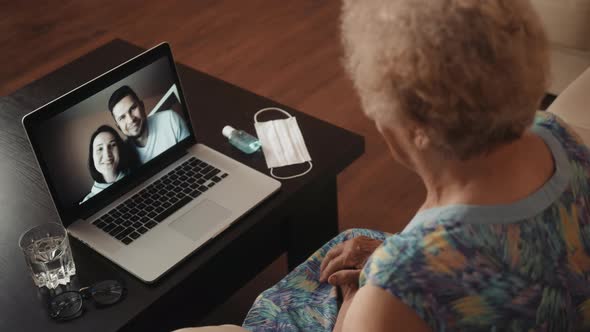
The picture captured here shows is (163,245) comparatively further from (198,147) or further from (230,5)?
(230,5)

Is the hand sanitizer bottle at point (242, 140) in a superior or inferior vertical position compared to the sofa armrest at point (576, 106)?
superior

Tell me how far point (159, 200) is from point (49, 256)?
0.26 m

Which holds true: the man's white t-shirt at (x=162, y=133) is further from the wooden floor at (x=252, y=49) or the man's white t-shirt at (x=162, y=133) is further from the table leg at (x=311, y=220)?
the wooden floor at (x=252, y=49)

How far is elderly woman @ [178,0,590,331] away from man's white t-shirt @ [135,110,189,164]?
2.05 feet

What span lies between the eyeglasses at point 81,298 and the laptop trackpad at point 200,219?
0.18 m

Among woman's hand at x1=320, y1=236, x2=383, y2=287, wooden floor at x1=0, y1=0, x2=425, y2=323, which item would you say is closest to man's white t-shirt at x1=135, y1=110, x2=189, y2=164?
woman's hand at x1=320, y1=236, x2=383, y2=287

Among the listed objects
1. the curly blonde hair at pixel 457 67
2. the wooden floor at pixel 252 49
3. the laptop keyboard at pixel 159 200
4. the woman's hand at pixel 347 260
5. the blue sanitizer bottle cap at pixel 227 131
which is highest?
the curly blonde hair at pixel 457 67

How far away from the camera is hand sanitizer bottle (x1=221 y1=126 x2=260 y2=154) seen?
1.58 m

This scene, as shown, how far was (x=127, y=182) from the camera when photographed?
1.47m

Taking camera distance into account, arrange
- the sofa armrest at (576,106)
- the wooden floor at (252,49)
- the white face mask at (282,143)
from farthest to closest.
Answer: the wooden floor at (252,49)
the sofa armrest at (576,106)
the white face mask at (282,143)

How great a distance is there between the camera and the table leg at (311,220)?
157 centimetres

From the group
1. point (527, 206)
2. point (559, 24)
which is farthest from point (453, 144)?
point (559, 24)

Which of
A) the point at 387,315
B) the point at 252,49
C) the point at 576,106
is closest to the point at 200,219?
the point at 387,315

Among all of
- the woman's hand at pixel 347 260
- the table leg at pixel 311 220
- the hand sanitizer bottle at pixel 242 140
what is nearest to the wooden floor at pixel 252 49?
the table leg at pixel 311 220
